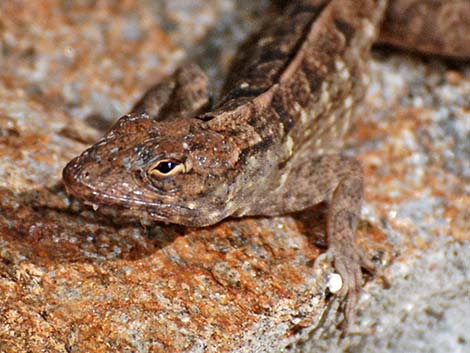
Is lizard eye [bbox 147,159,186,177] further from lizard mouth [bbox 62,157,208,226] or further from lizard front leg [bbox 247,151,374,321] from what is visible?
lizard front leg [bbox 247,151,374,321]

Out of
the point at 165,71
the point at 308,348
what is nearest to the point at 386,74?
the point at 165,71

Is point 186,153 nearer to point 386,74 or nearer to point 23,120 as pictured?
point 23,120

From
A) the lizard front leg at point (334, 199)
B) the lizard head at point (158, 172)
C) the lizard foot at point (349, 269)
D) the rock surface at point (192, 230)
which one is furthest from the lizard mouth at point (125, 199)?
the lizard foot at point (349, 269)

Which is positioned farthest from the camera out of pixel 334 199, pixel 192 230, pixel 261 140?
pixel 334 199

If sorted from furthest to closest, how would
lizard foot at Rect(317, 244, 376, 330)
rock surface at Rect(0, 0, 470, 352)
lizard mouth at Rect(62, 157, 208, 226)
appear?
lizard foot at Rect(317, 244, 376, 330) < rock surface at Rect(0, 0, 470, 352) < lizard mouth at Rect(62, 157, 208, 226)

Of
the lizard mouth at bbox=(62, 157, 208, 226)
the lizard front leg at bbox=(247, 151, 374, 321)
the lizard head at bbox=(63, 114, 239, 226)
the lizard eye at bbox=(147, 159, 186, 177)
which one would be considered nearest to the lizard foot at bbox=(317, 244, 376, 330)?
the lizard front leg at bbox=(247, 151, 374, 321)

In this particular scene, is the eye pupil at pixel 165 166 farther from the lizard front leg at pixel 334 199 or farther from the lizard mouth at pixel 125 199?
the lizard front leg at pixel 334 199

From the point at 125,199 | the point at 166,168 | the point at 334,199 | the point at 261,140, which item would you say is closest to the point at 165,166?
the point at 166,168

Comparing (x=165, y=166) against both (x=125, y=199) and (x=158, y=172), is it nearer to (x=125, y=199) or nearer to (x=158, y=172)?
(x=158, y=172)
